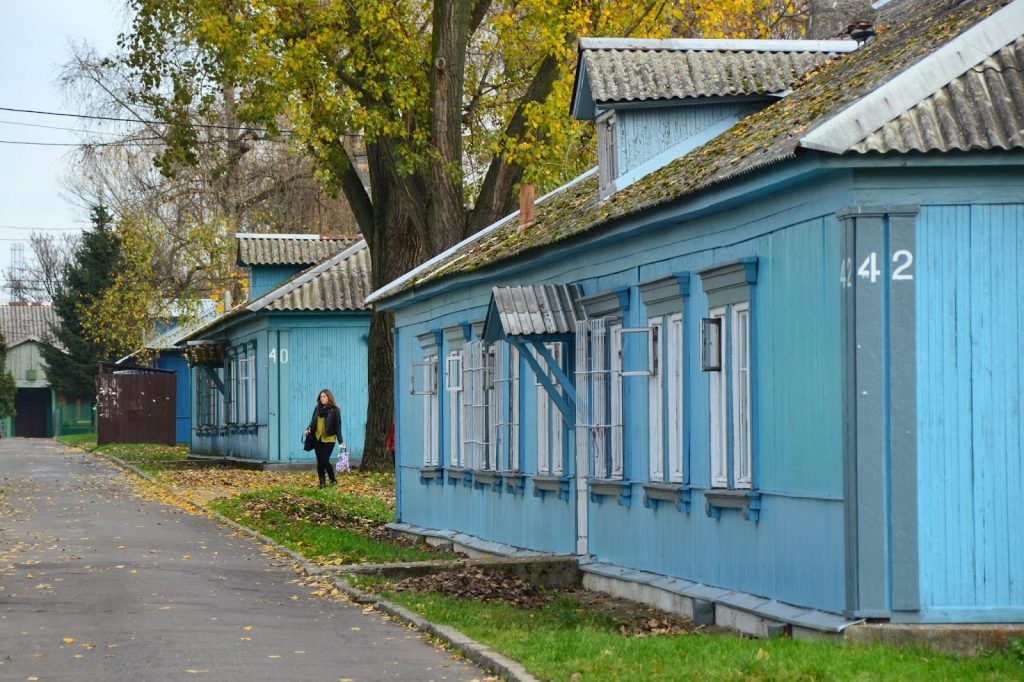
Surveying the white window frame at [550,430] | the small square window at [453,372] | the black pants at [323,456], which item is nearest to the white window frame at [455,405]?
the small square window at [453,372]

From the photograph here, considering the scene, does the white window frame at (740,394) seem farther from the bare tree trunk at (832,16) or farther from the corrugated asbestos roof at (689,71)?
the bare tree trunk at (832,16)

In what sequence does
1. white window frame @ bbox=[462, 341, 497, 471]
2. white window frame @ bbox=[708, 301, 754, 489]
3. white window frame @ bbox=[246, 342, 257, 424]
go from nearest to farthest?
white window frame @ bbox=[708, 301, 754, 489]
white window frame @ bbox=[462, 341, 497, 471]
white window frame @ bbox=[246, 342, 257, 424]

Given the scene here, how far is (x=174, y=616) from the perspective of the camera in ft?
43.1

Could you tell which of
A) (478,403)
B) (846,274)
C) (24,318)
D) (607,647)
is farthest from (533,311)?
(24,318)

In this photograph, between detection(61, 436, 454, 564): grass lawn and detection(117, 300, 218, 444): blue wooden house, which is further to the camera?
detection(117, 300, 218, 444): blue wooden house

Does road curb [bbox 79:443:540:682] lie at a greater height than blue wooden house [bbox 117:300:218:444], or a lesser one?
lesser

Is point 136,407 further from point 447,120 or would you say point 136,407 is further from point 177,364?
point 447,120

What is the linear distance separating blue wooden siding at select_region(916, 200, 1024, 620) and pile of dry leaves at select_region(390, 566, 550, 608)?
4.46m

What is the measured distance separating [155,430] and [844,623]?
50846 mm

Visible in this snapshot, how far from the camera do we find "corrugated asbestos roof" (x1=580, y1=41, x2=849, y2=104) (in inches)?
634

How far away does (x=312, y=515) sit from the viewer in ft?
77.5

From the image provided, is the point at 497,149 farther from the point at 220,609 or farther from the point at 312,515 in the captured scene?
the point at 220,609

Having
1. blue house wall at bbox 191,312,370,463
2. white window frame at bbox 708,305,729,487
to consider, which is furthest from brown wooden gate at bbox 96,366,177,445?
white window frame at bbox 708,305,729,487

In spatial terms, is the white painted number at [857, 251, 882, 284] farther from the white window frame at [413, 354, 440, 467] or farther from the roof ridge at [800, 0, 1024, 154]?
the white window frame at [413, 354, 440, 467]
